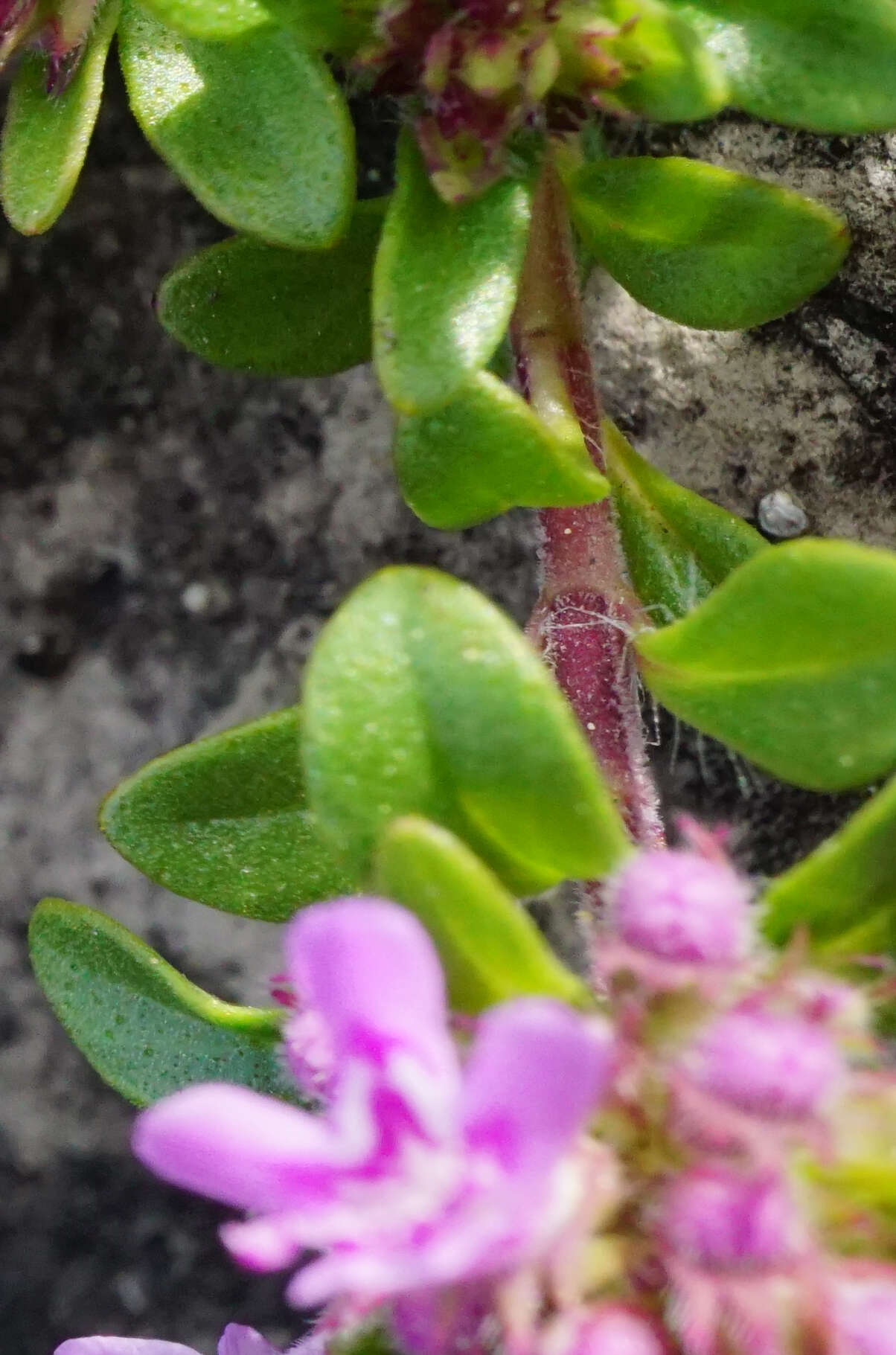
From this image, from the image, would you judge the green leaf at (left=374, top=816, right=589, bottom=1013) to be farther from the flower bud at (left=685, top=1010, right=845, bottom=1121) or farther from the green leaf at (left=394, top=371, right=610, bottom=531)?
the green leaf at (left=394, top=371, right=610, bottom=531)

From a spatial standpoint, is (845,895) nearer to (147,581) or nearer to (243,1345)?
(243,1345)

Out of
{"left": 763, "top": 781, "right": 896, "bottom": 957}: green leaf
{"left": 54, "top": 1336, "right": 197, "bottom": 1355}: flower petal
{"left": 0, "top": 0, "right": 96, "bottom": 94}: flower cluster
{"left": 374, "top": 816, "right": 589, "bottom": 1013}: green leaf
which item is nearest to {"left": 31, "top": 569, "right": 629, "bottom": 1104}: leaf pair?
{"left": 374, "top": 816, "right": 589, "bottom": 1013}: green leaf

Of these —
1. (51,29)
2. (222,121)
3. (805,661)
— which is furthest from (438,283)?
(51,29)

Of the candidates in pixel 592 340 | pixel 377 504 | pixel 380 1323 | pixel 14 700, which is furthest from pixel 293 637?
pixel 380 1323

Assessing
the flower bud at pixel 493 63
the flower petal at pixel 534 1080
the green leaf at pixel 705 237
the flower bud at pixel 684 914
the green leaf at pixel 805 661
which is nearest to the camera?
the flower petal at pixel 534 1080

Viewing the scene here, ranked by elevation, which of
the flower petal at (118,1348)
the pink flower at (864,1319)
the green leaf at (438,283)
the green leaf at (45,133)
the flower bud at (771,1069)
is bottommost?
the flower petal at (118,1348)

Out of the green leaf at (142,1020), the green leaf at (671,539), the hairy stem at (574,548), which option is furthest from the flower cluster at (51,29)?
the green leaf at (142,1020)

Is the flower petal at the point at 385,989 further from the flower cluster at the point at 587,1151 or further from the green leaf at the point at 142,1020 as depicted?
the green leaf at the point at 142,1020
